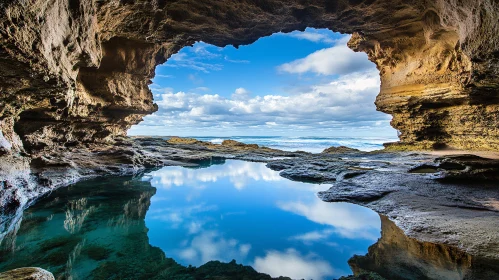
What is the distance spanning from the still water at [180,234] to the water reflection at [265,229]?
0.07ft

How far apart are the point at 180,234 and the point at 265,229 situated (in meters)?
1.93

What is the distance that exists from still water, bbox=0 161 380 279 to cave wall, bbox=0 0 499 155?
9.11ft

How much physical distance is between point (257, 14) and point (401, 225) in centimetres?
891

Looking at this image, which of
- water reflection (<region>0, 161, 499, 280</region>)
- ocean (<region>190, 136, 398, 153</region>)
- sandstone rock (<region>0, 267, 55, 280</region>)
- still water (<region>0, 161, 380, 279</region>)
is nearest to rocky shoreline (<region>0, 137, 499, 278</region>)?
water reflection (<region>0, 161, 499, 280</region>)

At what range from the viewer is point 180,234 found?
5234 millimetres

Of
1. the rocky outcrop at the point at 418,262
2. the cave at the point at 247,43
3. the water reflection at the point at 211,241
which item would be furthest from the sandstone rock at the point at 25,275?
the rocky outcrop at the point at 418,262

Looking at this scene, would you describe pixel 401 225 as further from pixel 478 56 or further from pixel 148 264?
pixel 148 264

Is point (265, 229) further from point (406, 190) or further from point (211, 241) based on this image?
point (406, 190)

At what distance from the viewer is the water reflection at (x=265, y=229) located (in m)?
4.06

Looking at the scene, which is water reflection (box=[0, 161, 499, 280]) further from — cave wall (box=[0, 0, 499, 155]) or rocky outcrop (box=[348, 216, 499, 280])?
cave wall (box=[0, 0, 499, 155])

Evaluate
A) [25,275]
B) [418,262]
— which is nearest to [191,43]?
[25,275]

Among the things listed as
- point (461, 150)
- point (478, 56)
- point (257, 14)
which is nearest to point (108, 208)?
point (257, 14)

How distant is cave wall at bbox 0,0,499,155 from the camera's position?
472 cm

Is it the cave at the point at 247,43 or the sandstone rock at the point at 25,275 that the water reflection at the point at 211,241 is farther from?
the sandstone rock at the point at 25,275
